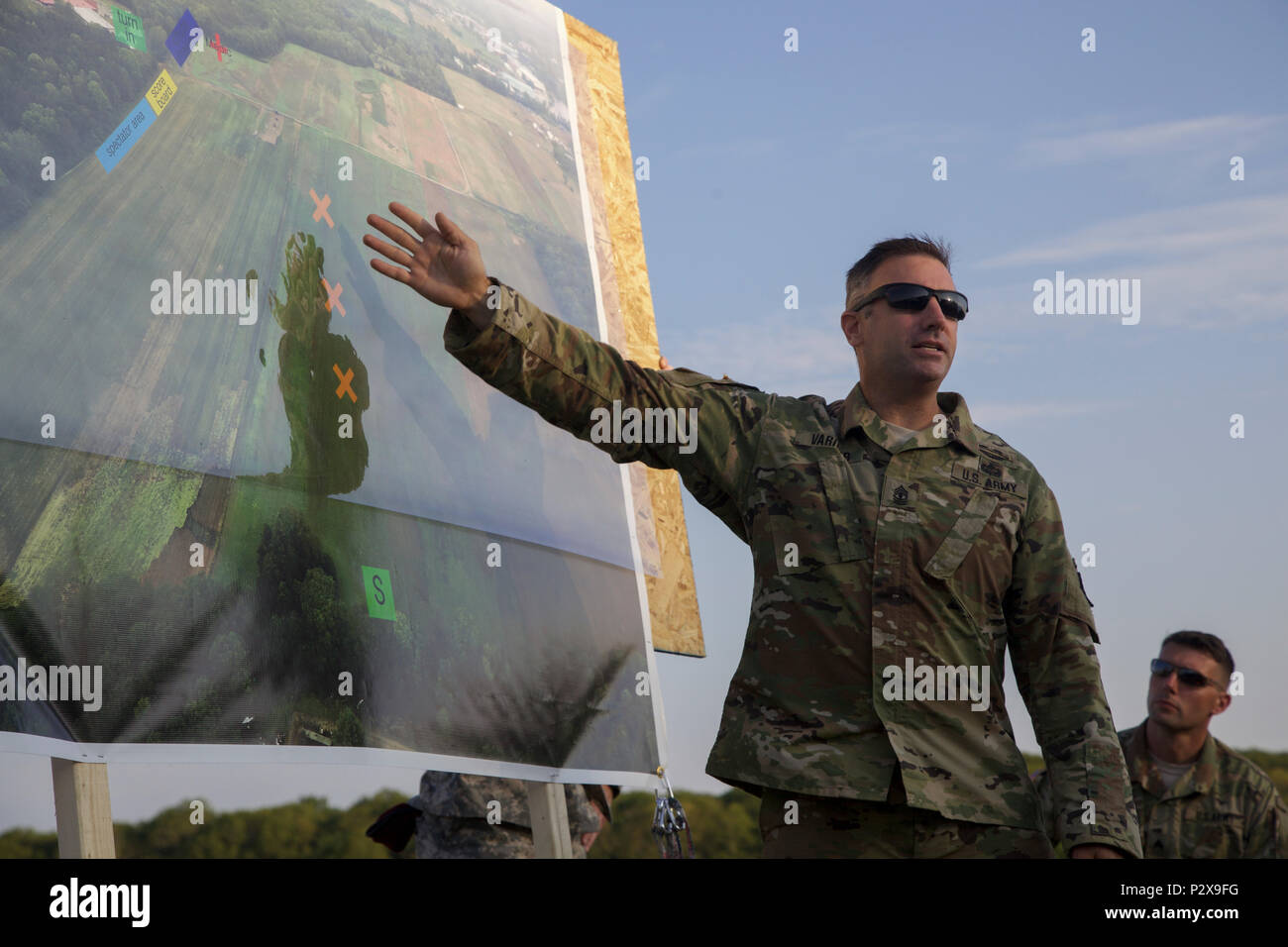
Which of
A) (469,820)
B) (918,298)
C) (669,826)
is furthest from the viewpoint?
(469,820)

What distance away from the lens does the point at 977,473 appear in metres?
3.06

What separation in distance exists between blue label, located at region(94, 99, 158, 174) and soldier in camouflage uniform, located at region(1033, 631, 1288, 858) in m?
4.18

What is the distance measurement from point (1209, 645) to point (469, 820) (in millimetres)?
3091

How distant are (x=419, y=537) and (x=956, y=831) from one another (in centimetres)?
195

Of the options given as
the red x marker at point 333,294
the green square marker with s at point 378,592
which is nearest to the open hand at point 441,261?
the red x marker at point 333,294

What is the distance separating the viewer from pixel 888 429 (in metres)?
3.10

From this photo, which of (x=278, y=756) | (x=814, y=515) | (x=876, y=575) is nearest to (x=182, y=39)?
(x=278, y=756)

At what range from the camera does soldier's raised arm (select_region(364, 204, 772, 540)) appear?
2.72m

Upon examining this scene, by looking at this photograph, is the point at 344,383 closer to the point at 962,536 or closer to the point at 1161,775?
the point at 962,536

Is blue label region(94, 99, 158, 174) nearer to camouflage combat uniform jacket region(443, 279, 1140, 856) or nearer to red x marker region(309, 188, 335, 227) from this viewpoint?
red x marker region(309, 188, 335, 227)

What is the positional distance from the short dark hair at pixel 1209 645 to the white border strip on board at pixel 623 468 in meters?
2.15

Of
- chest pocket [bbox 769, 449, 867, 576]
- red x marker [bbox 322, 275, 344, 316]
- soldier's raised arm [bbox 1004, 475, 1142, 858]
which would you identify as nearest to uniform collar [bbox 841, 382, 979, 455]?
chest pocket [bbox 769, 449, 867, 576]
